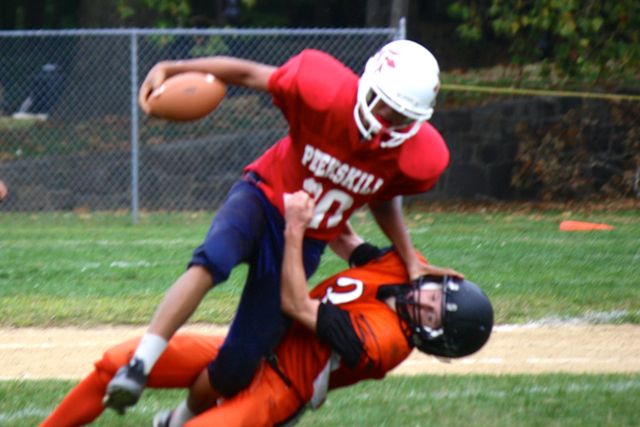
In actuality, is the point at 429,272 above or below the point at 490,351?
above

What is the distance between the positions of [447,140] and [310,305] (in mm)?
11090

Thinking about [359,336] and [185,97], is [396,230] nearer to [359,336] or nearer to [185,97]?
[359,336]

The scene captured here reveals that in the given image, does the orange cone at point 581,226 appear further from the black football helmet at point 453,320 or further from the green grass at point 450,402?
the black football helmet at point 453,320

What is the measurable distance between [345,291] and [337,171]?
0.47 meters

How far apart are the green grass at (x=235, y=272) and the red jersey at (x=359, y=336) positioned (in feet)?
10.6

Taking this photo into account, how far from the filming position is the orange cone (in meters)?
12.6

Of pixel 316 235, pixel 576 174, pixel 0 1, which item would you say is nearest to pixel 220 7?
pixel 0 1

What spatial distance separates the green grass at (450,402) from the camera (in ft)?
17.4

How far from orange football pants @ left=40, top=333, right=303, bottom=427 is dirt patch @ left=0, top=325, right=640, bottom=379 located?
175cm

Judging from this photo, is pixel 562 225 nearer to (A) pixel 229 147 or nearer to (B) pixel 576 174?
(B) pixel 576 174

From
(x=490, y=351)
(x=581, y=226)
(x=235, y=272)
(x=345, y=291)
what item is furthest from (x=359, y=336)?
(x=581, y=226)

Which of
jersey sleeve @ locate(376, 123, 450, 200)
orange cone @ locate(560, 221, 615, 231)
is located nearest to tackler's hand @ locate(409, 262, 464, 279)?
jersey sleeve @ locate(376, 123, 450, 200)

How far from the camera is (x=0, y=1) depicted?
21391mm

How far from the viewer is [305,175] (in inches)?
190
